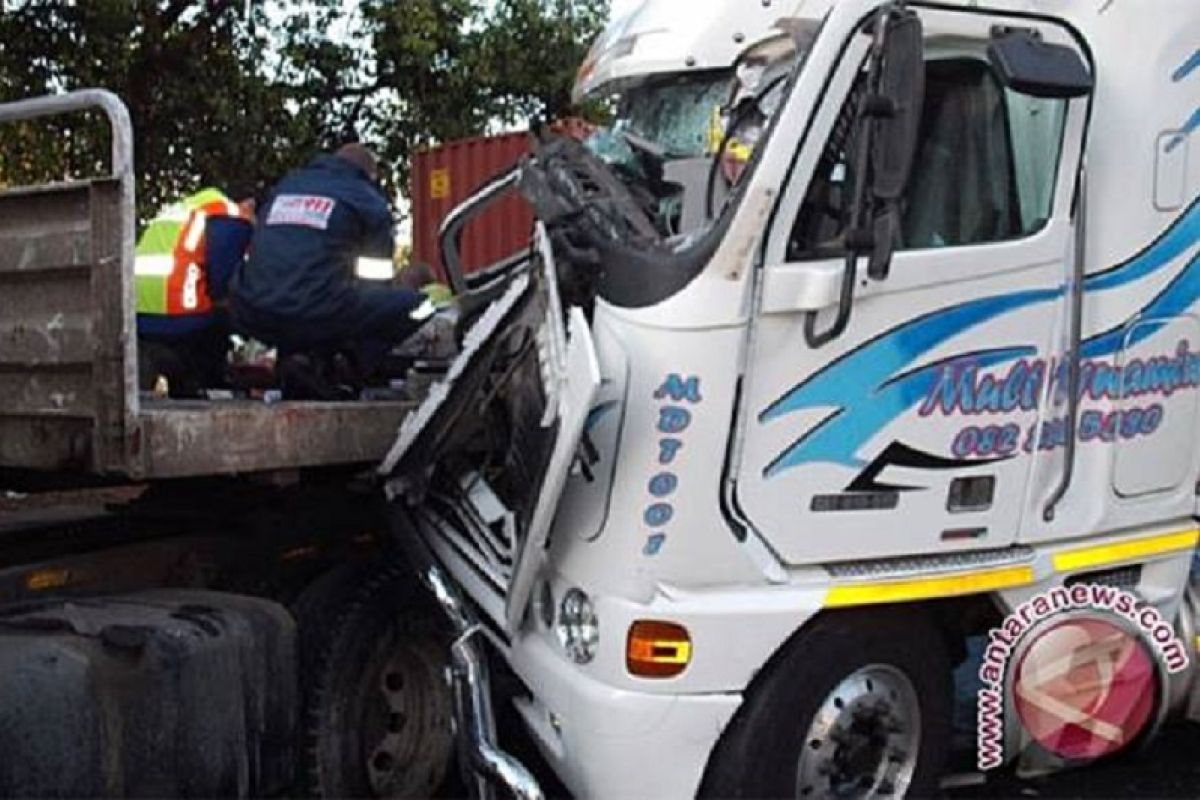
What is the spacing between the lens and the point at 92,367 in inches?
150

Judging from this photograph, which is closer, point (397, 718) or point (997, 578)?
point (997, 578)

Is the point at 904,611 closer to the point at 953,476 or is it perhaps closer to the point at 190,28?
the point at 953,476

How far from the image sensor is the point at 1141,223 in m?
4.41

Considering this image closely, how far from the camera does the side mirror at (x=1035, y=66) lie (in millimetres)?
3926

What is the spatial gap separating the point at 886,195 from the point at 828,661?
123cm

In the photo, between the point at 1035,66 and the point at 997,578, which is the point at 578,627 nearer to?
the point at 997,578

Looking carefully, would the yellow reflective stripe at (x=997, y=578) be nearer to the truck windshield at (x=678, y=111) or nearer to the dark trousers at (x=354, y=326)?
the truck windshield at (x=678, y=111)

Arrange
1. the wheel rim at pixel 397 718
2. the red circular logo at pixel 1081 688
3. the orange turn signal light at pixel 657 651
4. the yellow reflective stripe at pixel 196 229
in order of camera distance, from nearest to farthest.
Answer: the orange turn signal light at pixel 657 651 → the red circular logo at pixel 1081 688 → the wheel rim at pixel 397 718 → the yellow reflective stripe at pixel 196 229

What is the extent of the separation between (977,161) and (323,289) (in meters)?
2.23

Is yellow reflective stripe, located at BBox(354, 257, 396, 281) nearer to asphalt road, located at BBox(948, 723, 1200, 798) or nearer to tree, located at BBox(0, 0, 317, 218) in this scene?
asphalt road, located at BBox(948, 723, 1200, 798)

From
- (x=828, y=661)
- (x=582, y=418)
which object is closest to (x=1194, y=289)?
(x=828, y=661)

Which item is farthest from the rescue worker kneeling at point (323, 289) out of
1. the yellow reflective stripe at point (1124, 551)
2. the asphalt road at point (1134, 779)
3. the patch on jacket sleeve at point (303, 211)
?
the asphalt road at point (1134, 779)

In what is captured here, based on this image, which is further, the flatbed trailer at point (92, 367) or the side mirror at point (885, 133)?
the flatbed trailer at point (92, 367)

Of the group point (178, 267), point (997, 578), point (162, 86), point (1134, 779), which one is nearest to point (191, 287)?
point (178, 267)
